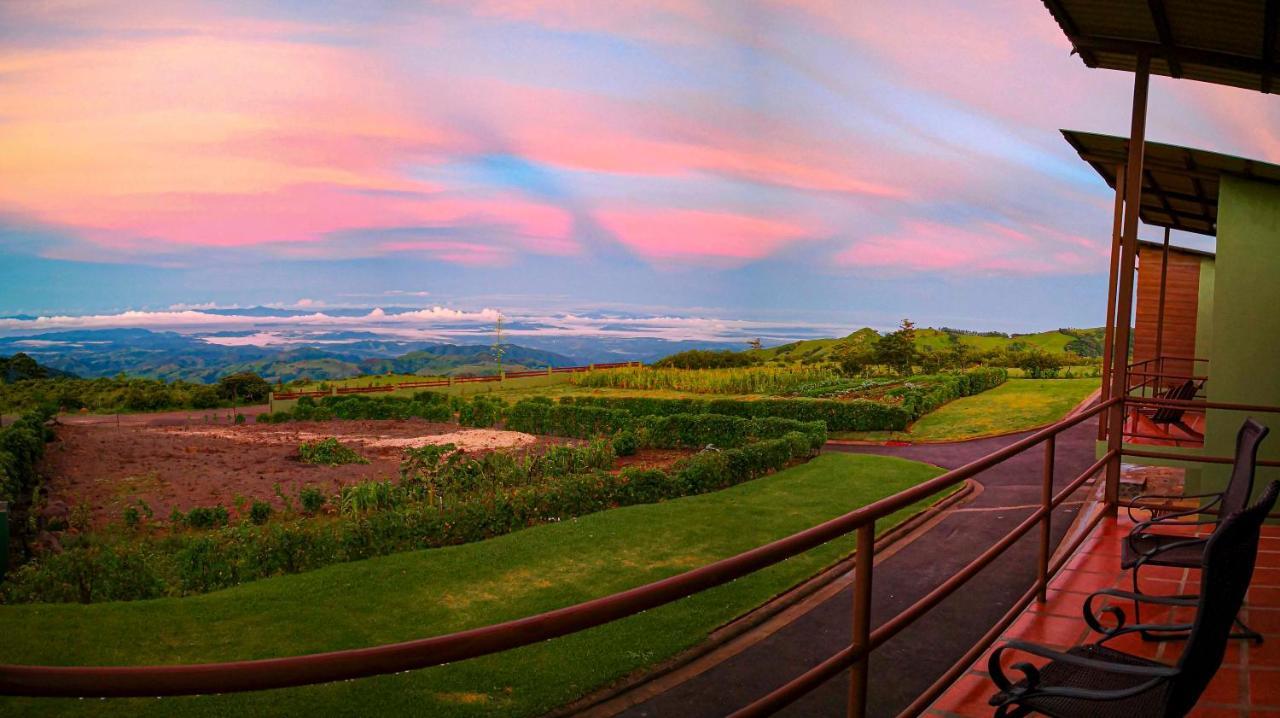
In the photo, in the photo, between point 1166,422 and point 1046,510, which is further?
point 1166,422

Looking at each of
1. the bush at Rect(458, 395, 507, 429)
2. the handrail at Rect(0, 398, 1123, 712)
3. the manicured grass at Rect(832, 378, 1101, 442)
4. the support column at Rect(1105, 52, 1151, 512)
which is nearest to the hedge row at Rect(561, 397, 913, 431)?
the manicured grass at Rect(832, 378, 1101, 442)

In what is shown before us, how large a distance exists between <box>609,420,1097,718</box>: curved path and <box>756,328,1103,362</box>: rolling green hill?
20.9 meters

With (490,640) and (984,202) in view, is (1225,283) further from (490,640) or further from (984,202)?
(984,202)

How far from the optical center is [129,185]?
108ft

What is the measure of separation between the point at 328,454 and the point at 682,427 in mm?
6733

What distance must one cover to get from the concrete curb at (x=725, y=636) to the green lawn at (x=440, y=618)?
0.29 ft

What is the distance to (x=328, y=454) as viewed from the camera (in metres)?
14.5

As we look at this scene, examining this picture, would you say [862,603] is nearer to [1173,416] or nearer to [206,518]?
[1173,416]

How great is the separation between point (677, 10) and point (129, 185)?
30328 millimetres

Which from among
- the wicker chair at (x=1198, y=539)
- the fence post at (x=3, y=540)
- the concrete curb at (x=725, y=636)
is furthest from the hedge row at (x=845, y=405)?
the wicker chair at (x=1198, y=539)

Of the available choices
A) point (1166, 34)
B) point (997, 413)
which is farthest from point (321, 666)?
point (997, 413)

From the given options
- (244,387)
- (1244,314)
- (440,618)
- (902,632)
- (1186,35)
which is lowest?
(440,618)

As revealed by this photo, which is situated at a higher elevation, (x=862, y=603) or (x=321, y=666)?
(x=321, y=666)

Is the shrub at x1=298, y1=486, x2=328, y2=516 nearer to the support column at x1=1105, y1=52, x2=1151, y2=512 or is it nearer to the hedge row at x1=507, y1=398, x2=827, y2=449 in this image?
the hedge row at x1=507, y1=398, x2=827, y2=449
